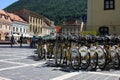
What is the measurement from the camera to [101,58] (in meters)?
11.0

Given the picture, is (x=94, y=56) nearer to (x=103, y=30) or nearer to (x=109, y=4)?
(x=103, y=30)

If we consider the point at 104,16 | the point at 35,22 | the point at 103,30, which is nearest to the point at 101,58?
the point at 103,30

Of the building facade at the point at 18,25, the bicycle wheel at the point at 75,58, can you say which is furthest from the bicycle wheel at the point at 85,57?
the building facade at the point at 18,25

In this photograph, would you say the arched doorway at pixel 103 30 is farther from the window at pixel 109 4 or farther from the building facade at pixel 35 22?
the building facade at pixel 35 22

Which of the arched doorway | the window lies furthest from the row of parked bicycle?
the window

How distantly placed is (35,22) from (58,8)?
65.2 feet

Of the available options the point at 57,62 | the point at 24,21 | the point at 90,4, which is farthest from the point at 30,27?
the point at 57,62

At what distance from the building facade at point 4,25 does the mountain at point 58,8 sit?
1168 inches

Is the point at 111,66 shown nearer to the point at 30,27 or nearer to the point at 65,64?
the point at 65,64

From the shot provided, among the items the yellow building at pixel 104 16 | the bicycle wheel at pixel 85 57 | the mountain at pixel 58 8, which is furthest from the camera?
the mountain at pixel 58 8

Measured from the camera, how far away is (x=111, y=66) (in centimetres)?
1158

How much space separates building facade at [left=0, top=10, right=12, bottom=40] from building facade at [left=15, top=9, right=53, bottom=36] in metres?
11.9

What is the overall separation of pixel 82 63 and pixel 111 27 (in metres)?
15.8

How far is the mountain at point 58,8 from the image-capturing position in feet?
329
